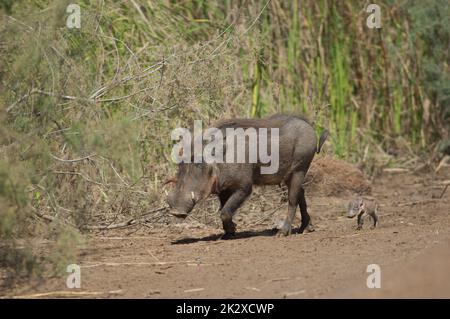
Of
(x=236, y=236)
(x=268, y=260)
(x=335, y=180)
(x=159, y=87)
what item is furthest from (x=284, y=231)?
(x=335, y=180)

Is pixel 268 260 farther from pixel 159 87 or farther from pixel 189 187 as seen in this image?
pixel 159 87

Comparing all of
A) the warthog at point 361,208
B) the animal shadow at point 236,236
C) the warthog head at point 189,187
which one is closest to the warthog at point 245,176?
the warthog head at point 189,187

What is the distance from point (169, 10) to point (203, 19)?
453 mm

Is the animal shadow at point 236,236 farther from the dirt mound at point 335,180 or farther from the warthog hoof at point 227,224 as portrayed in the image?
the dirt mound at point 335,180

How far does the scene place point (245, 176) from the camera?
8.46 meters

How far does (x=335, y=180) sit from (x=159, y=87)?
10.4 ft

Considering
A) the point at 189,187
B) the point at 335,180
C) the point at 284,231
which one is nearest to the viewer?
the point at 189,187

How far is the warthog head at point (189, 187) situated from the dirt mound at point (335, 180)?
275 cm

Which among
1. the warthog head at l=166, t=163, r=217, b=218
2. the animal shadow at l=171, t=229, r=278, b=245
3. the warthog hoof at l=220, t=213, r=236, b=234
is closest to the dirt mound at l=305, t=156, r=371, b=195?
the animal shadow at l=171, t=229, r=278, b=245

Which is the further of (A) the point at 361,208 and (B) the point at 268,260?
(A) the point at 361,208

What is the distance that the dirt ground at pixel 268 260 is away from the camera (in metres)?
5.90

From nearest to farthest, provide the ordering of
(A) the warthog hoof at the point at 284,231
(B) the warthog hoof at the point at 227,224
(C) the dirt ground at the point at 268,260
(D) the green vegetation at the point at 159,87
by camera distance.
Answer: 1. (C) the dirt ground at the point at 268,260
2. (D) the green vegetation at the point at 159,87
3. (B) the warthog hoof at the point at 227,224
4. (A) the warthog hoof at the point at 284,231

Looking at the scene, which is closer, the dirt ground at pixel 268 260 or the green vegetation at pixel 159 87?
the dirt ground at pixel 268 260
